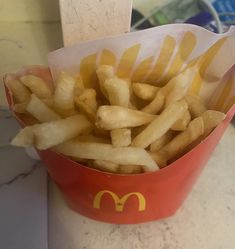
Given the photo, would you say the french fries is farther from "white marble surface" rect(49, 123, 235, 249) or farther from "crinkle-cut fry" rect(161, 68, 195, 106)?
"white marble surface" rect(49, 123, 235, 249)

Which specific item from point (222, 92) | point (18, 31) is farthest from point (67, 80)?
point (18, 31)

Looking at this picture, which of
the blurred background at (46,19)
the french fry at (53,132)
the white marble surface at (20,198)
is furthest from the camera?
the blurred background at (46,19)

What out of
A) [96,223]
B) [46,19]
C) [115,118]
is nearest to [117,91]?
[115,118]

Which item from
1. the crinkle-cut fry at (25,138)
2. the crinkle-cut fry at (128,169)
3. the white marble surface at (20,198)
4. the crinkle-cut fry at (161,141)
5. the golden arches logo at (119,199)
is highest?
the crinkle-cut fry at (25,138)

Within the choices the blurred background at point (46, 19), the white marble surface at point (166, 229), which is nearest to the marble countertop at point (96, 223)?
the white marble surface at point (166, 229)

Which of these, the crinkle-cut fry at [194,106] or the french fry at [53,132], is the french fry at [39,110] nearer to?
the french fry at [53,132]

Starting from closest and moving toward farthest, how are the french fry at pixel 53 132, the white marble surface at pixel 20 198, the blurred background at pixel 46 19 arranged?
the french fry at pixel 53 132 → the white marble surface at pixel 20 198 → the blurred background at pixel 46 19

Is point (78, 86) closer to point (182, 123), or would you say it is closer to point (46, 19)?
point (182, 123)
